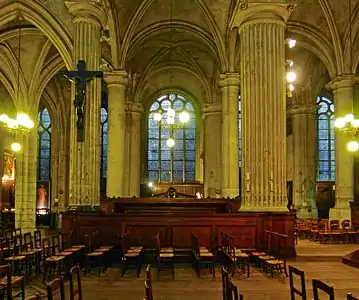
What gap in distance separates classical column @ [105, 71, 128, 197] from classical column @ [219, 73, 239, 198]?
13.8ft

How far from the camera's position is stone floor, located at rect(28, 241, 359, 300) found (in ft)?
28.8

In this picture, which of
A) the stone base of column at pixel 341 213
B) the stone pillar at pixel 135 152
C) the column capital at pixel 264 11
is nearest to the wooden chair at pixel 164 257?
the column capital at pixel 264 11

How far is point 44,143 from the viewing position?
34656 millimetres

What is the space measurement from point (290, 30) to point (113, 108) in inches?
314

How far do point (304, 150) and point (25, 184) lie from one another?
1396 cm

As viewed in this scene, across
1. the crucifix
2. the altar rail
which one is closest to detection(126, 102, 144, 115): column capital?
the crucifix

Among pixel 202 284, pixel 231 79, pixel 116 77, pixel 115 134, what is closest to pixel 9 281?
pixel 202 284

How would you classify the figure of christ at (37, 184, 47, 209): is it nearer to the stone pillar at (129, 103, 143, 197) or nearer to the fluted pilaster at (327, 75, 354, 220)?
the stone pillar at (129, 103, 143, 197)

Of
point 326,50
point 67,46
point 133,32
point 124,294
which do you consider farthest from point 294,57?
point 124,294

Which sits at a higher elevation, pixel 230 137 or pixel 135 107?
pixel 135 107

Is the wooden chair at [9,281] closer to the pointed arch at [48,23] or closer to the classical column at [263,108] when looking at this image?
the classical column at [263,108]

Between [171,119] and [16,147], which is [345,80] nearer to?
[171,119]

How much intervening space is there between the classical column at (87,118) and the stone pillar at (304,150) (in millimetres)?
14902

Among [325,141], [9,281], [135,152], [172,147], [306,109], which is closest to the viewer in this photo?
[9,281]
